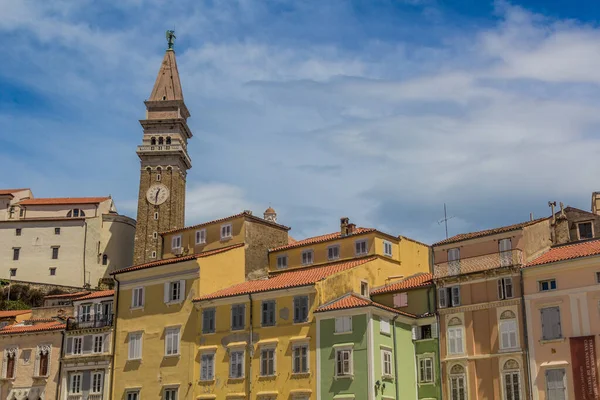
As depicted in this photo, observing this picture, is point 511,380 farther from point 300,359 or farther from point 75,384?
point 75,384

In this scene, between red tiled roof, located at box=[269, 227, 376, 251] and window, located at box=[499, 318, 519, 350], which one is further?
red tiled roof, located at box=[269, 227, 376, 251]

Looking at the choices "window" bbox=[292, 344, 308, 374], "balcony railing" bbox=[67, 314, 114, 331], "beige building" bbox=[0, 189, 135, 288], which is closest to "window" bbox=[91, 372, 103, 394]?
"balcony railing" bbox=[67, 314, 114, 331]

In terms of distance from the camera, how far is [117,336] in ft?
203

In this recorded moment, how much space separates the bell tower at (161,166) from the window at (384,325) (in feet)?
213

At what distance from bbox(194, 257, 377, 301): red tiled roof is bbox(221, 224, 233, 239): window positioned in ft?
20.2

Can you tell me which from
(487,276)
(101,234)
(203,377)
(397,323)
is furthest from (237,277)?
(101,234)

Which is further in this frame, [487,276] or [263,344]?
[263,344]

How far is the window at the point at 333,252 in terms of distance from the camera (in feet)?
211

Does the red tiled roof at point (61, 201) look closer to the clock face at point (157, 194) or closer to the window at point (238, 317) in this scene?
the clock face at point (157, 194)

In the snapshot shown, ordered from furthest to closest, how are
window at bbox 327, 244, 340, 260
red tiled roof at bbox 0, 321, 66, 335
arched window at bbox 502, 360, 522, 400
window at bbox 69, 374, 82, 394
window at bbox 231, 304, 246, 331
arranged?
red tiled roof at bbox 0, 321, 66, 335 < window at bbox 327, 244, 340, 260 < window at bbox 69, 374, 82, 394 < window at bbox 231, 304, 246, 331 < arched window at bbox 502, 360, 522, 400

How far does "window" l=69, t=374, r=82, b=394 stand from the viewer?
62.4 metres

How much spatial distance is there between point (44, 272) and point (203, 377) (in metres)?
70.3

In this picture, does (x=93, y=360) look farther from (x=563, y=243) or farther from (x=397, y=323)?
(x=563, y=243)

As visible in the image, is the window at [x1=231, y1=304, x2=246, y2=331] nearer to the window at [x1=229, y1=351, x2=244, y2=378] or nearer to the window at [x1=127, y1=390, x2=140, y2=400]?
the window at [x1=229, y1=351, x2=244, y2=378]
